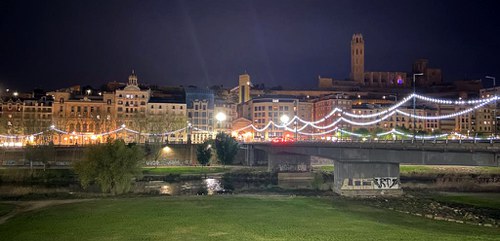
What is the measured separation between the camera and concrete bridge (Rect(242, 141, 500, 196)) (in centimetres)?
4775

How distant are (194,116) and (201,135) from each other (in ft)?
25.0

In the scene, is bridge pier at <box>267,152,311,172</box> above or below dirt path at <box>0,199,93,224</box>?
above

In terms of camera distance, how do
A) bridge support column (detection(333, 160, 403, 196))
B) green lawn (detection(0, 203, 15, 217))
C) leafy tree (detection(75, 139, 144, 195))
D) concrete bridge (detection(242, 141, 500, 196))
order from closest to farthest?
concrete bridge (detection(242, 141, 500, 196)), green lawn (detection(0, 203, 15, 217)), bridge support column (detection(333, 160, 403, 196)), leafy tree (detection(75, 139, 144, 195))

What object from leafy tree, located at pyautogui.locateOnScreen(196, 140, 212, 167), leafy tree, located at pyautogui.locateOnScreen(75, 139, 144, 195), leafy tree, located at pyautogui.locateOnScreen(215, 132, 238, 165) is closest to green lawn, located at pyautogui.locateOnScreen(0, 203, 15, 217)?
leafy tree, located at pyautogui.locateOnScreen(75, 139, 144, 195)

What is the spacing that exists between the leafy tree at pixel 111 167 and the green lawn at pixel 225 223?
14.2 metres

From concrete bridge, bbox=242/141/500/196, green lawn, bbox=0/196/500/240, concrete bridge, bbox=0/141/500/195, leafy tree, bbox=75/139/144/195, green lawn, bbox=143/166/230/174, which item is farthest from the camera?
green lawn, bbox=143/166/230/174

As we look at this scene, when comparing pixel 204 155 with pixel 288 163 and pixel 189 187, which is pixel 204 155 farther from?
pixel 189 187

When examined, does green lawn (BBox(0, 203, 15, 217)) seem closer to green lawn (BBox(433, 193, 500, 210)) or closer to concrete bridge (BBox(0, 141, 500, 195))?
Answer: concrete bridge (BBox(0, 141, 500, 195))

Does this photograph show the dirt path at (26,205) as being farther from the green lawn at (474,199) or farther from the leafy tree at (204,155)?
the leafy tree at (204,155)

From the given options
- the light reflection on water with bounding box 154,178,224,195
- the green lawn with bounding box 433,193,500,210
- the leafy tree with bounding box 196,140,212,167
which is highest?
the leafy tree with bounding box 196,140,212,167

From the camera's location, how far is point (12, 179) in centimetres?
9562

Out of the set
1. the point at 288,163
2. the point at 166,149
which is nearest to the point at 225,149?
the point at 288,163

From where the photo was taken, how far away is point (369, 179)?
227 feet

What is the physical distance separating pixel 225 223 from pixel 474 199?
4007cm
